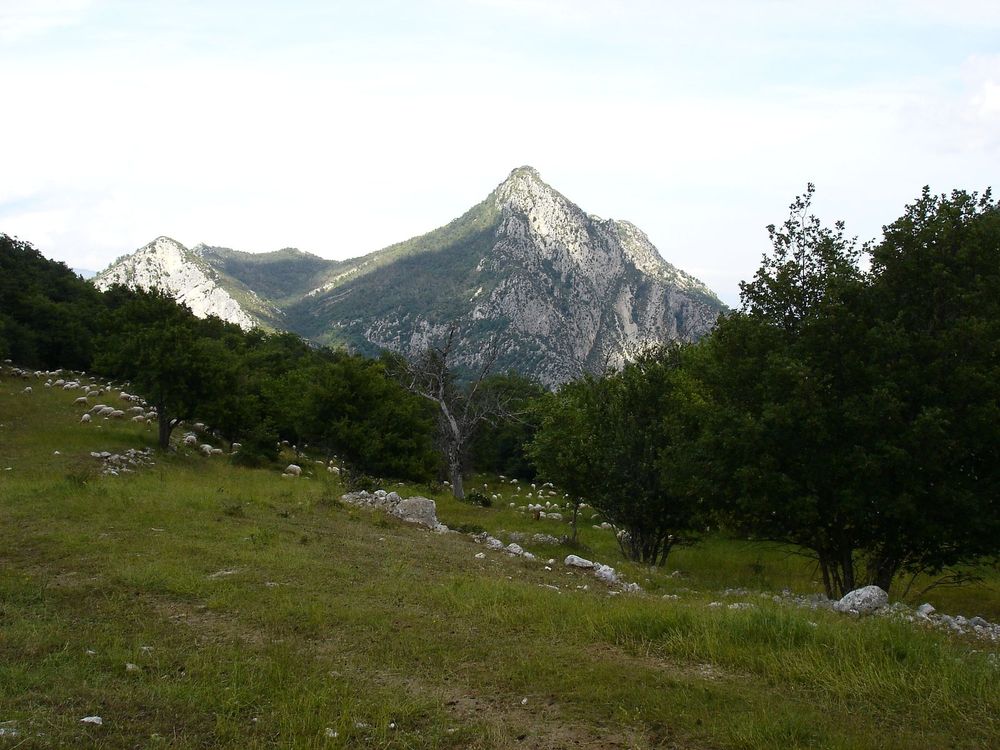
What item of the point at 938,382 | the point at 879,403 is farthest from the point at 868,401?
the point at 938,382

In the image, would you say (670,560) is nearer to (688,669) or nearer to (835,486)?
(835,486)

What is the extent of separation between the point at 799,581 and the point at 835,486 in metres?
9.71

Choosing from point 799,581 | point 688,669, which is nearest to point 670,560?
point 799,581

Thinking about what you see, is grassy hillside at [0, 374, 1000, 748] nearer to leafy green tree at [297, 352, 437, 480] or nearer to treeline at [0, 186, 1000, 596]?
treeline at [0, 186, 1000, 596]

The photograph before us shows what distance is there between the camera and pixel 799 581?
2342 cm

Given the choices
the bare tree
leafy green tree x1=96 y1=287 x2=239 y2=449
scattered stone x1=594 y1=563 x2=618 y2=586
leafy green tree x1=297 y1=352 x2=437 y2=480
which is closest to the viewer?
scattered stone x1=594 y1=563 x2=618 y2=586

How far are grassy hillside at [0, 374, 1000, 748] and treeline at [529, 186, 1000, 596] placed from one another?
415cm

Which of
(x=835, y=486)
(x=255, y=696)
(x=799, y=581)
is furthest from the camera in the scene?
(x=799, y=581)

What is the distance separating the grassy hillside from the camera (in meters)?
5.96

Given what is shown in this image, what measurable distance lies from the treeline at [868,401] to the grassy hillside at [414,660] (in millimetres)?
4154

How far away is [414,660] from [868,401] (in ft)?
38.3

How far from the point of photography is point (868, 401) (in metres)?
14.6

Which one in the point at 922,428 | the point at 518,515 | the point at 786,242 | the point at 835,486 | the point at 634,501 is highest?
the point at 786,242

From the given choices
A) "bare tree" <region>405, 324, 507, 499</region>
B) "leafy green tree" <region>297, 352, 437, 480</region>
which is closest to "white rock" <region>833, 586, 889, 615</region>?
"leafy green tree" <region>297, 352, 437, 480</region>
